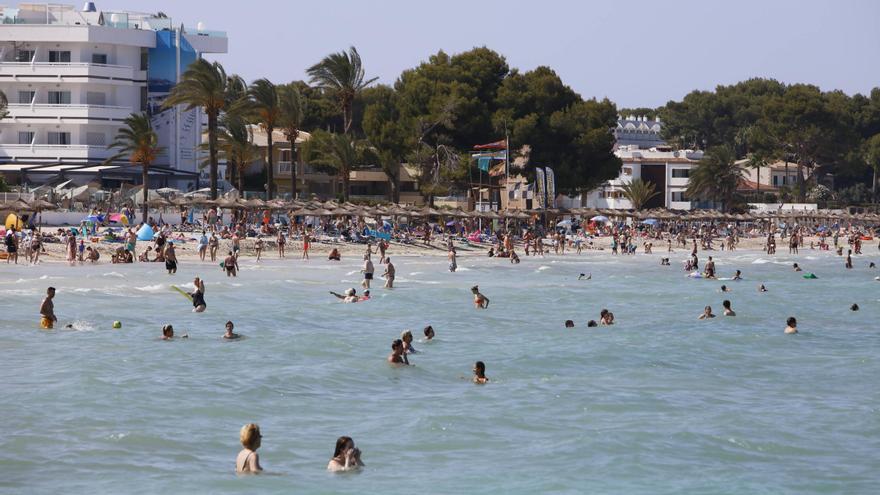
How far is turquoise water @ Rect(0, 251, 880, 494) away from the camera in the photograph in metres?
15.3

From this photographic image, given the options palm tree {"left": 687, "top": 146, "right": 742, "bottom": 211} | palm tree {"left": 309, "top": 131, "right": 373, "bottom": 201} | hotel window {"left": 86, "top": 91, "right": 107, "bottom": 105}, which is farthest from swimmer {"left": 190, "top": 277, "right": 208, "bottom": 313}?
palm tree {"left": 687, "top": 146, "right": 742, "bottom": 211}

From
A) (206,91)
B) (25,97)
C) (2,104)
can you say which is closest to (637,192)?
(206,91)

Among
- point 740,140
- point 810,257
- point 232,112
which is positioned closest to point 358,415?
point 232,112

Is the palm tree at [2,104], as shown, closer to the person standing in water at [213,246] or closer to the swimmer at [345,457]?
the person standing in water at [213,246]

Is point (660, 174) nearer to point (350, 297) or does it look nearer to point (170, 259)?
point (170, 259)

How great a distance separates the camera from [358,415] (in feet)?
61.0

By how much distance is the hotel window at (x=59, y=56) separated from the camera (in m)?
70.4

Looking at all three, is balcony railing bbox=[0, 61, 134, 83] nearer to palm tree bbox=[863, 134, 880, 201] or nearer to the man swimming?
the man swimming

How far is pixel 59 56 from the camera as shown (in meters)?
70.5

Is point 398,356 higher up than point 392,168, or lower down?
lower down

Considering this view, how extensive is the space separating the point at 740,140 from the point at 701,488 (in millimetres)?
105894

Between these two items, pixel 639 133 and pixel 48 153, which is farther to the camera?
pixel 639 133

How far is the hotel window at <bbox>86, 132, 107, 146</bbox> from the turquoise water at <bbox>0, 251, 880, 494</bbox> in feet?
116

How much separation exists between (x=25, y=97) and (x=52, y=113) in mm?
2343
